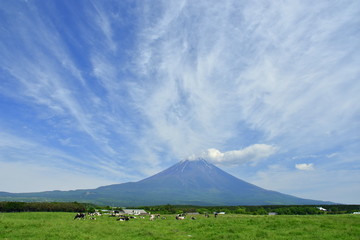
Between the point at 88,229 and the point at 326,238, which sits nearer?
the point at 326,238

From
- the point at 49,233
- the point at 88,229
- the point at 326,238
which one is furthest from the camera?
the point at 88,229

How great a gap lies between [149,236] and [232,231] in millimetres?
6814

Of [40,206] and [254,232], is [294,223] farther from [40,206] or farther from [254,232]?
[40,206]

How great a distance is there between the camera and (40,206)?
57.8 m

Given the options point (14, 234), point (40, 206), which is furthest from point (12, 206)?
point (14, 234)

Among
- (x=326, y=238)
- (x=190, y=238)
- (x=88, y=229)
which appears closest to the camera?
(x=326, y=238)

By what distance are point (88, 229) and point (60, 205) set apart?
43.9 m

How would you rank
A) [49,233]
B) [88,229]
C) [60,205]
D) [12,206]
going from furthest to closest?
[60,205] < [12,206] < [88,229] < [49,233]

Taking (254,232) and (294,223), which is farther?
(294,223)

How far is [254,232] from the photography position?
1942cm

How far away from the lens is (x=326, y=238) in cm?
1706

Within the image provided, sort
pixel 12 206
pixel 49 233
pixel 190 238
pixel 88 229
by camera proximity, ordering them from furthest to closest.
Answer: pixel 12 206, pixel 88 229, pixel 49 233, pixel 190 238

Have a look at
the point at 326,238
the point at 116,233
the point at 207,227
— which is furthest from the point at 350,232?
the point at 116,233

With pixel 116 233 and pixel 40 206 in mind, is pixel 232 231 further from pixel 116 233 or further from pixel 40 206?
pixel 40 206
